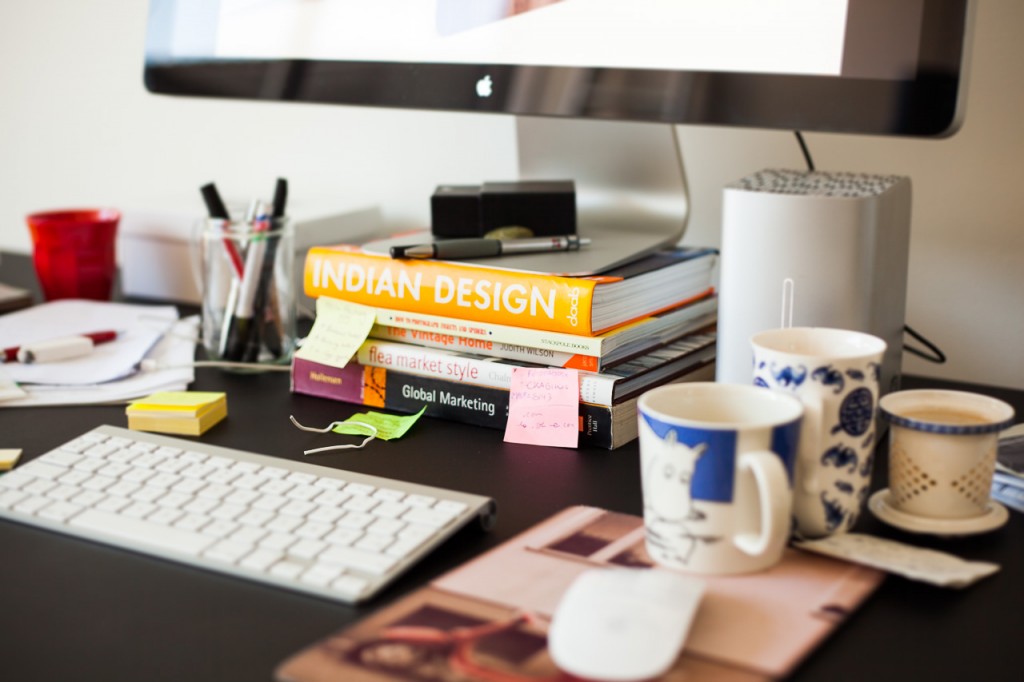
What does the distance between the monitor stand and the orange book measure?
3 centimetres

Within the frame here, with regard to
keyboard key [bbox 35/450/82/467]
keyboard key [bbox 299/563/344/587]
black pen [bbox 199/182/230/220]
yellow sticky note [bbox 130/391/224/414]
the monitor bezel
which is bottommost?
keyboard key [bbox 299/563/344/587]

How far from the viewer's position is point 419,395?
0.81m

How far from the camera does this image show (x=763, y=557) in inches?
21.1

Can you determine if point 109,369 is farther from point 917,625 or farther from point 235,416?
point 917,625

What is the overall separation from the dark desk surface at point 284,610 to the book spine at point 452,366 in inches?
2.3

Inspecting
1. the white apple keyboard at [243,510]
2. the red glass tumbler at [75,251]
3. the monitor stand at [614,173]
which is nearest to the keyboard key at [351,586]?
the white apple keyboard at [243,510]

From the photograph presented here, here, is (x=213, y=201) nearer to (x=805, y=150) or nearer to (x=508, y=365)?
(x=508, y=365)

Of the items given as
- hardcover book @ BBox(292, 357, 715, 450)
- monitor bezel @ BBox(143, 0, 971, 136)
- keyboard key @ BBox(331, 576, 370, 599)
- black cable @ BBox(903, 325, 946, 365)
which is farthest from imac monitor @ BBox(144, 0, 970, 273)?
keyboard key @ BBox(331, 576, 370, 599)

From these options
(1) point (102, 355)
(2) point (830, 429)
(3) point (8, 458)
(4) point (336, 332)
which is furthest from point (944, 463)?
(1) point (102, 355)

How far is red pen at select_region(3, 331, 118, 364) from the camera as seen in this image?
36.6 inches

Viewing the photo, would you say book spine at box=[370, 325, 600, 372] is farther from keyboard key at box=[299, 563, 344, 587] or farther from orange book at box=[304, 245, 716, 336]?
keyboard key at box=[299, 563, 344, 587]

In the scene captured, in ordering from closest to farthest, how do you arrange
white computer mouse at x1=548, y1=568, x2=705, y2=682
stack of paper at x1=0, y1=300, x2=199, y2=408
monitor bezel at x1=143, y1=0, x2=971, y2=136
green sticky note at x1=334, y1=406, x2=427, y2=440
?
white computer mouse at x1=548, y1=568, x2=705, y2=682 < monitor bezel at x1=143, y1=0, x2=971, y2=136 < green sticky note at x1=334, y1=406, x2=427, y2=440 < stack of paper at x1=0, y1=300, x2=199, y2=408

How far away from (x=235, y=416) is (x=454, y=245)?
0.69ft

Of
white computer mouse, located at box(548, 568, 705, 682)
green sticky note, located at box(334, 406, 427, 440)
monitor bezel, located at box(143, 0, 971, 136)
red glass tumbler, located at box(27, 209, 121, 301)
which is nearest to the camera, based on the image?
white computer mouse, located at box(548, 568, 705, 682)
